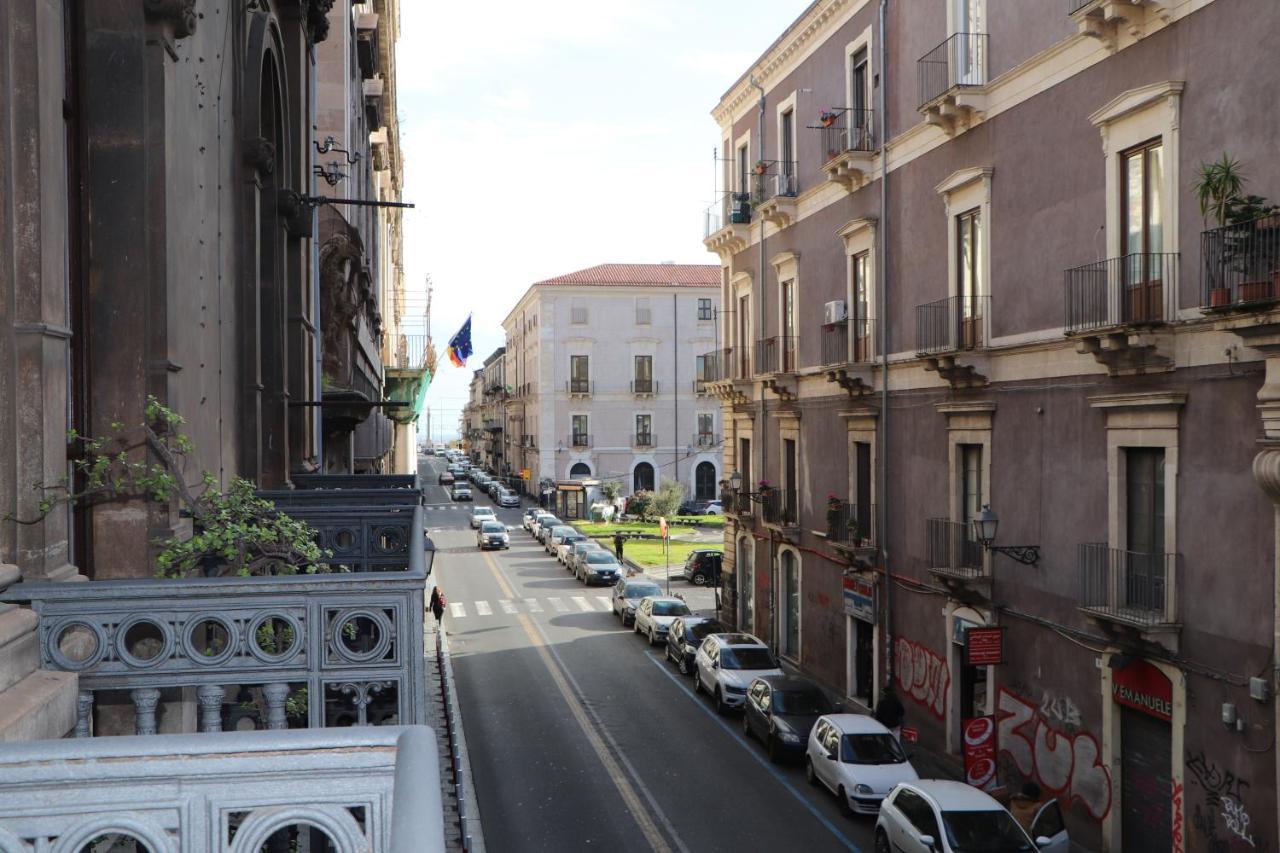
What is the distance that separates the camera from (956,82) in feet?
63.9

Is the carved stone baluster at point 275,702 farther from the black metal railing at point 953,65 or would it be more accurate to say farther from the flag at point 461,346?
the flag at point 461,346

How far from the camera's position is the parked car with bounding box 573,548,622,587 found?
43000 mm

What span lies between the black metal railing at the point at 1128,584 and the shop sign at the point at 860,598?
7629 mm

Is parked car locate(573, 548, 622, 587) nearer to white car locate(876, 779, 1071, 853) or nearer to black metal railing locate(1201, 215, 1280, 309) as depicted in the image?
white car locate(876, 779, 1071, 853)

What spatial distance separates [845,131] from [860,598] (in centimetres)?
998

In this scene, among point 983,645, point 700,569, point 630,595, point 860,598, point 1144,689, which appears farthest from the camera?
point 700,569

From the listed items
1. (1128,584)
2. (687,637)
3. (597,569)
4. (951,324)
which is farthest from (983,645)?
(597,569)

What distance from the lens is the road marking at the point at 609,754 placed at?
55.5 feet

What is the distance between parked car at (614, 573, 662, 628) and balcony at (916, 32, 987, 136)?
60.1 ft

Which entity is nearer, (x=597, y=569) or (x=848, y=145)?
(x=848, y=145)

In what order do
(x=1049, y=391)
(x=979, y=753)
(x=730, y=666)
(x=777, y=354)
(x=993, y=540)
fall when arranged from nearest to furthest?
(x=1049, y=391)
(x=979, y=753)
(x=993, y=540)
(x=730, y=666)
(x=777, y=354)

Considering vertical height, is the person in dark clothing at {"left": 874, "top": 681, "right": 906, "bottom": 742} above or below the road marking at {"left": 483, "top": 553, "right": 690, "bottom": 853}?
above

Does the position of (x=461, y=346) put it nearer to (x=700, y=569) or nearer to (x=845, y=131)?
(x=700, y=569)

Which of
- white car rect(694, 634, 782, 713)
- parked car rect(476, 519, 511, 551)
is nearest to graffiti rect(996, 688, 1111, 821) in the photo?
white car rect(694, 634, 782, 713)
